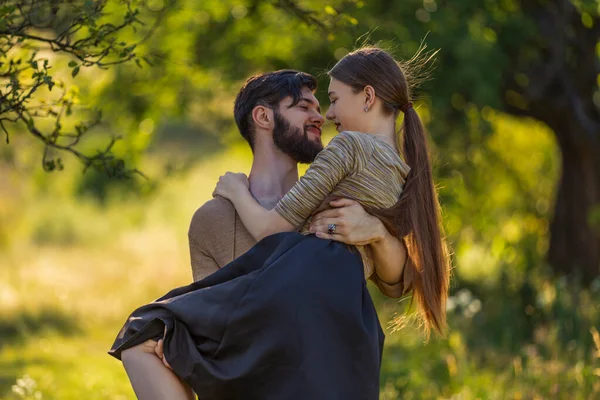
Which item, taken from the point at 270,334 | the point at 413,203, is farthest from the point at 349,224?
the point at 270,334

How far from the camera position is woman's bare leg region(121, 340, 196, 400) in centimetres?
331

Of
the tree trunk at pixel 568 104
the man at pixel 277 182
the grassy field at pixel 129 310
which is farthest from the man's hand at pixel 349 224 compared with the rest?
the tree trunk at pixel 568 104

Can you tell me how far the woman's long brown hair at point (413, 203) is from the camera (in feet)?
12.3

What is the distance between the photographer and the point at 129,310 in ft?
39.3

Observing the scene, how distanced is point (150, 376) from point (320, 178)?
2.96 feet

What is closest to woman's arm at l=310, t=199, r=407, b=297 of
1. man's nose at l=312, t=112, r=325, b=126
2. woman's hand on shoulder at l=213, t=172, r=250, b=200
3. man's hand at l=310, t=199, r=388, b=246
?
man's hand at l=310, t=199, r=388, b=246

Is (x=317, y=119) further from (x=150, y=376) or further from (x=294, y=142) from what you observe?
(x=150, y=376)

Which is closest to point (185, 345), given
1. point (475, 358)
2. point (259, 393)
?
point (259, 393)

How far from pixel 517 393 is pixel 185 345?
3390mm

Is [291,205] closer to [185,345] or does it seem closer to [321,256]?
[321,256]

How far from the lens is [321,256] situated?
350 cm

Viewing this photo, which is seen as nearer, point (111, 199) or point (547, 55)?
point (547, 55)

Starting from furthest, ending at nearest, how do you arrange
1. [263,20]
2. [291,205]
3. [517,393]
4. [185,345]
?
[263,20]
[517,393]
[291,205]
[185,345]

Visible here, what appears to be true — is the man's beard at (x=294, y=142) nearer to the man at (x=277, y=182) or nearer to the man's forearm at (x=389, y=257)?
the man at (x=277, y=182)
